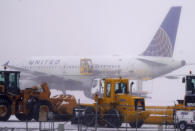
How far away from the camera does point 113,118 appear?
2492 centimetres

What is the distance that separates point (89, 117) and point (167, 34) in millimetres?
36482

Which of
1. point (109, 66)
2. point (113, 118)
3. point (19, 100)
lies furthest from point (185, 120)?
point (109, 66)

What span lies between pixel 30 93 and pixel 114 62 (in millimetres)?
31996

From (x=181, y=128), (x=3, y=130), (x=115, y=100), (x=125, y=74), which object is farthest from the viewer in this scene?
(x=125, y=74)

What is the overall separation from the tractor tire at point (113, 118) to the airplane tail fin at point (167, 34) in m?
34.8

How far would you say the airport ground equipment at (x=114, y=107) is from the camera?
83.1ft

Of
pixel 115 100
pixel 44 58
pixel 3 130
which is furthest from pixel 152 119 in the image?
pixel 44 58

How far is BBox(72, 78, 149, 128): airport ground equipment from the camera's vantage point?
2534 centimetres

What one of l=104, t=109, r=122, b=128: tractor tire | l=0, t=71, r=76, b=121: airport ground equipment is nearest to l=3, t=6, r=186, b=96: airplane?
l=0, t=71, r=76, b=121: airport ground equipment

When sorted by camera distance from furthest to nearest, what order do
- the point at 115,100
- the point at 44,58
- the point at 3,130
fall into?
the point at 44,58, the point at 115,100, the point at 3,130

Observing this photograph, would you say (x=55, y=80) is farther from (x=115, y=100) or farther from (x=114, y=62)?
(x=115, y=100)

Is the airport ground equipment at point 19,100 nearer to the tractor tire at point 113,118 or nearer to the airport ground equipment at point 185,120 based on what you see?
the tractor tire at point 113,118

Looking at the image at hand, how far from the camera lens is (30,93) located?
2792 cm

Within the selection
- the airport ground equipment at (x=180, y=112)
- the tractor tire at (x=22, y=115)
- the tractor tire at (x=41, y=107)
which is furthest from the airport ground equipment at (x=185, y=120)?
the tractor tire at (x=22, y=115)
